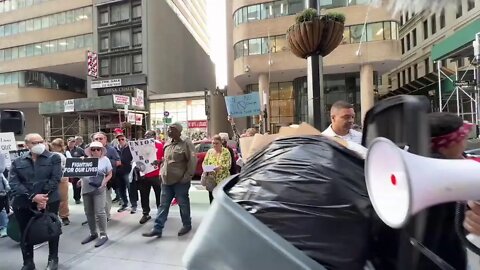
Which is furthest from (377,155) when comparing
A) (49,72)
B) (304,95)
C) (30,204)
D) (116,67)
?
(49,72)

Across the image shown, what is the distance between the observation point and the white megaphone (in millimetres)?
934

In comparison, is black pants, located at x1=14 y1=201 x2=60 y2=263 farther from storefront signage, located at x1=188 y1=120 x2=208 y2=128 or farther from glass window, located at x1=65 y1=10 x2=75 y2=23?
glass window, located at x1=65 y1=10 x2=75 y2=23

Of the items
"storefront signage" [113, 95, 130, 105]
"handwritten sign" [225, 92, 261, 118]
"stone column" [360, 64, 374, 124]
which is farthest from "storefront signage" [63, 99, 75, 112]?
"handwritten sign" [225, 92, 261, 118]

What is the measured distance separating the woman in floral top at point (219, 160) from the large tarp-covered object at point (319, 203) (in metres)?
5.27

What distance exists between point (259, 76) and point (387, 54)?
908cm

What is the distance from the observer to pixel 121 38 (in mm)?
36375

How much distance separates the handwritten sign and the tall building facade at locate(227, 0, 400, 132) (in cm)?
1478

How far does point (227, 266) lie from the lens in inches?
49.5

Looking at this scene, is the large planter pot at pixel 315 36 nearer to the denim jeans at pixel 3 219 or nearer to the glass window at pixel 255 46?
the denim jeans at pixel 3 219

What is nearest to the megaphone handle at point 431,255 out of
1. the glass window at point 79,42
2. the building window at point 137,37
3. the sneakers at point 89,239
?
the sneakers at point 89,239

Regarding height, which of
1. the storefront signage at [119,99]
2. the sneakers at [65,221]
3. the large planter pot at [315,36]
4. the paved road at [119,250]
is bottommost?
the paved road at [119,250]

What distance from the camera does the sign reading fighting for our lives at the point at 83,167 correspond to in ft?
19.1

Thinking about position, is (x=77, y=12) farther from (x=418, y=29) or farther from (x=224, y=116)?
(x=418, y=29)

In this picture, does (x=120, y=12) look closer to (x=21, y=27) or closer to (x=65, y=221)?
(x=21, y=27)
